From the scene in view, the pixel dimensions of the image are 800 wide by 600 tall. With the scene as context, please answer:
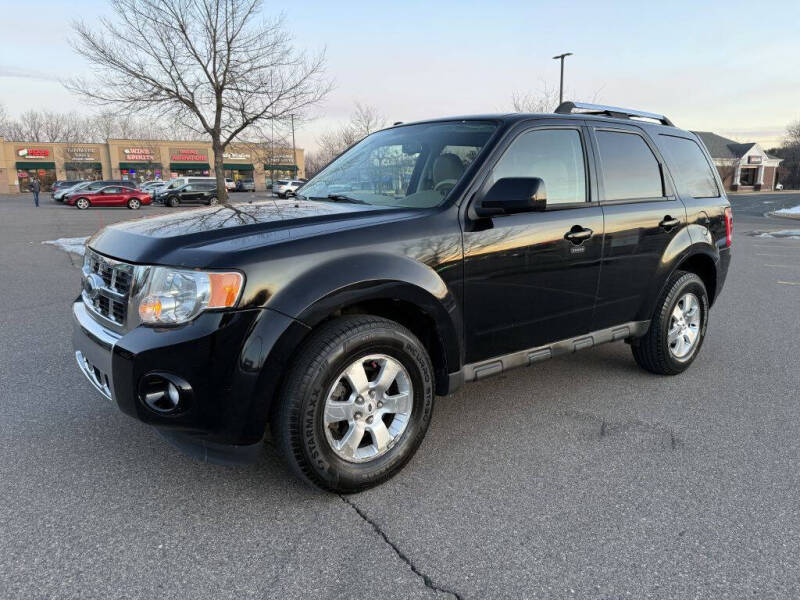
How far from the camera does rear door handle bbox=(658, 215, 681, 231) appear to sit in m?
4.13

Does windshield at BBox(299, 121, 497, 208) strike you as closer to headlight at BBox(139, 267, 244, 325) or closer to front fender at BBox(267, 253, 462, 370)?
front fender at BBox(267, 253, 462, 370)

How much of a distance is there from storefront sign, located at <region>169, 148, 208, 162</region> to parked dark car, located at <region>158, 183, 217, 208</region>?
38237 millimetres

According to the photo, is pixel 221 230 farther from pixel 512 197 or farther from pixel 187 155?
pixel 187 155

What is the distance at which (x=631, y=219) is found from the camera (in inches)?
153

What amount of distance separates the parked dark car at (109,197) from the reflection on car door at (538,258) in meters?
33.9

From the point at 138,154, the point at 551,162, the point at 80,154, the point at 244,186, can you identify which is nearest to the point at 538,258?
the point at 551,162

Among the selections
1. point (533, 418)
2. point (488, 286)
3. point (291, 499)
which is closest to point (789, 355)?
point (533, 418)

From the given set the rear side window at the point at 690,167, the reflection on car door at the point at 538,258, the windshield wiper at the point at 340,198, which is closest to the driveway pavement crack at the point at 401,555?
the reflection on car door at the point at 538,258

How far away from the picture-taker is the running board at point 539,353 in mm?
3205

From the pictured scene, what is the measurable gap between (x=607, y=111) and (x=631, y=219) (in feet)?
2.95

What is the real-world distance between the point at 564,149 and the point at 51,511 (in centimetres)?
340

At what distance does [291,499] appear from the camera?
2.75m

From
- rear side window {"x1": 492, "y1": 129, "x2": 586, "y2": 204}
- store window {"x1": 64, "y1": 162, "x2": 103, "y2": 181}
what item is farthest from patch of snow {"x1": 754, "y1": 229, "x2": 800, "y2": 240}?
store window {"x1": 64, "y1": 162, "x2": 103, "y2": 181}

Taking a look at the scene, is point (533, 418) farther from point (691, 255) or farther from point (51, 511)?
point (51, 511)
